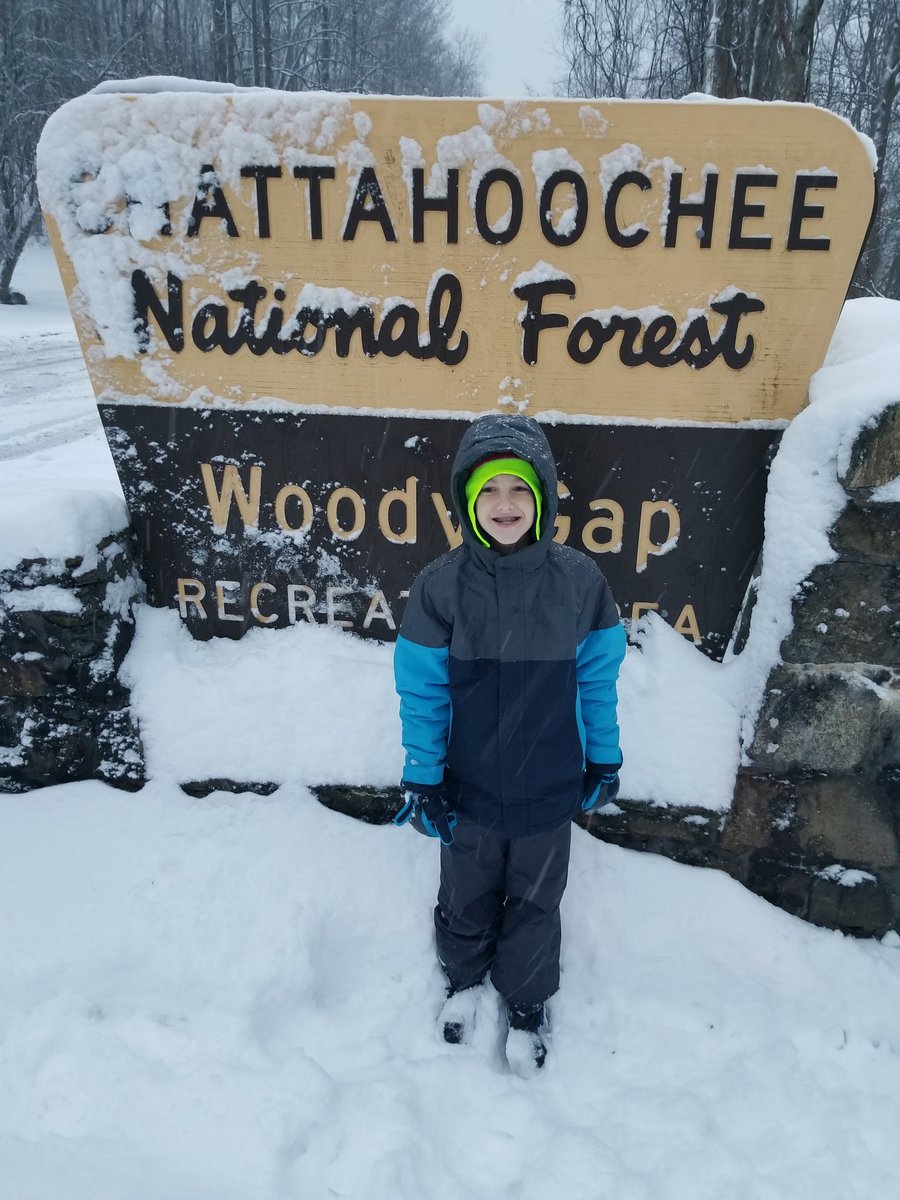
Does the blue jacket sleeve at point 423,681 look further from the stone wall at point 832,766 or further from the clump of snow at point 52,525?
the clump of snow at point 52,525

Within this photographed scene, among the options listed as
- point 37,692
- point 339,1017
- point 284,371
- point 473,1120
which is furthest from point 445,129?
point 473,1120

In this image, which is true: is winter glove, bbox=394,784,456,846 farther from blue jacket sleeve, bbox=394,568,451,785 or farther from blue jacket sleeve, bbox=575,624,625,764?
blue jacket sleeve, bbox=575,624,625,764

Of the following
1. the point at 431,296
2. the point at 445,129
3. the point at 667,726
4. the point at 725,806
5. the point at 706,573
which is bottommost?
the point at 725,806

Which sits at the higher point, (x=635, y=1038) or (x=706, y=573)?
(x=706, y=573)

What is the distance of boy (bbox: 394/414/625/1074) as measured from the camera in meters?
1.63

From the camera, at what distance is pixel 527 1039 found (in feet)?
6.13

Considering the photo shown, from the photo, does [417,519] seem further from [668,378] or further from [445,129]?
[445,129]

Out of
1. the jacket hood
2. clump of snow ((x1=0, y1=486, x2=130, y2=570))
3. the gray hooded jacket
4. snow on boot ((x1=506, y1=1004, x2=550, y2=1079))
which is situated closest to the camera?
the jacket hood

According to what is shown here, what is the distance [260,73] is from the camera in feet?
61.5

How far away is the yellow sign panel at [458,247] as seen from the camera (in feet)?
6.57

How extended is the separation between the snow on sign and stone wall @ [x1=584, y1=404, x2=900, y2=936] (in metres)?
0.35

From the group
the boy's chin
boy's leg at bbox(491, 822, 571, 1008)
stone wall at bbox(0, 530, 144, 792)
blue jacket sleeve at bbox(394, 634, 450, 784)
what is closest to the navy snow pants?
boy's leg at bbox(491, 822, 571, 1008)

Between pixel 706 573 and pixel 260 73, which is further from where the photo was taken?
pixel 260 73

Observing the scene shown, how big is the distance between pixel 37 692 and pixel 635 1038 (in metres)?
2.04
